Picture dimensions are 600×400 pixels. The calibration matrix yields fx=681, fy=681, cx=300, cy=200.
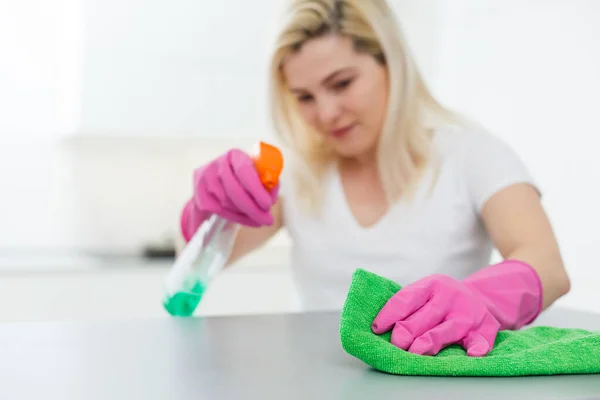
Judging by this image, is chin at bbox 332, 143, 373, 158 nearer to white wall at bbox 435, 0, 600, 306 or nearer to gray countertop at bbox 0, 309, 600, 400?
gray countertop at bbox 0, 309, 600, 400

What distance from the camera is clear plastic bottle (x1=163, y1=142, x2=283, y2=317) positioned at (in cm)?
96

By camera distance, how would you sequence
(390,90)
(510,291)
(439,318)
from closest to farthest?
1. (439,318)
2. (510,291)
3. (390,90)

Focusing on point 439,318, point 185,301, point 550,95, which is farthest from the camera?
point 550,95

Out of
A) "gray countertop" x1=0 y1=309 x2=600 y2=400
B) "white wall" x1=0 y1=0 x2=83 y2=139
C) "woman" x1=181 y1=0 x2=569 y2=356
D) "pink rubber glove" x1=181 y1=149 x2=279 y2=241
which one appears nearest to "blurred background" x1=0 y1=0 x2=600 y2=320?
"white wall" x1=0 y1=0 x2=83 y2=139

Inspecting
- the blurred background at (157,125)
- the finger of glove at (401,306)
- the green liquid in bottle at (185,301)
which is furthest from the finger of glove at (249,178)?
the blurred background at (157,125)

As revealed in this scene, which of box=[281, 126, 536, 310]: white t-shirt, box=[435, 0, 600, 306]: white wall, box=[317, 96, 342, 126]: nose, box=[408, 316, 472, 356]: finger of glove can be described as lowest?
box=[408, 316, 472, 356]: finger of glove

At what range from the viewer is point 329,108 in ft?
4.37

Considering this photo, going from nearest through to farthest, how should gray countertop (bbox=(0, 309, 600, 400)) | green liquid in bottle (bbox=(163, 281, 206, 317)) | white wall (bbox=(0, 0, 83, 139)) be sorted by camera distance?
gray countertop (bbox=(0, 309, 600, 400)) < green liquid in bottle (bbox=(163, 281, 206, 317)) < white wall (bbox=(0, 0, 83, 139))

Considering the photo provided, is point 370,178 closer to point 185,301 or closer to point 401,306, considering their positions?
point 185,301

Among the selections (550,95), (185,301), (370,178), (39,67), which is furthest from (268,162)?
(39,67)

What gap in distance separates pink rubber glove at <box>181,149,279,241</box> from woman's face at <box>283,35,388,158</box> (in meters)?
0.27

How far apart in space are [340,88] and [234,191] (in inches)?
15.2

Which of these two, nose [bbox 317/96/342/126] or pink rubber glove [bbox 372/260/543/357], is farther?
nose [bbox 317/96/342/126]

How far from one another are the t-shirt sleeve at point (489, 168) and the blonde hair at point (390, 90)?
10 cm
